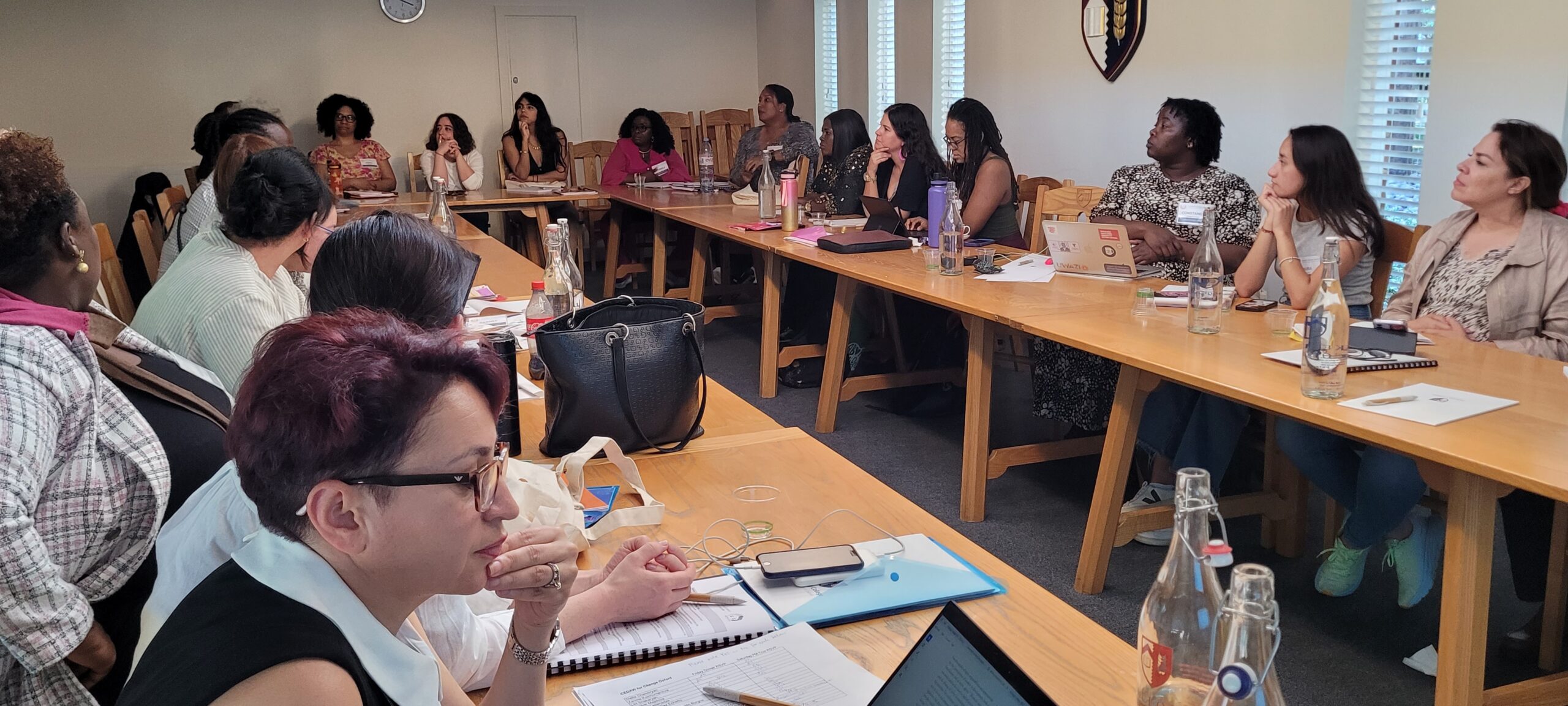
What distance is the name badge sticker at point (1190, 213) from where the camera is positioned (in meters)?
3.36

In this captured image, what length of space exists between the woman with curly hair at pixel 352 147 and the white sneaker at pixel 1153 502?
17.7 feet

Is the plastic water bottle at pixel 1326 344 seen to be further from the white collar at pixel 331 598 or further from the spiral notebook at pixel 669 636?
the white collar at pixel 331 598

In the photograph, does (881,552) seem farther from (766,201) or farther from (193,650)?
(766,201)

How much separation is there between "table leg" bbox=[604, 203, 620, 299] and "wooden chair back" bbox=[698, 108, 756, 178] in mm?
2342

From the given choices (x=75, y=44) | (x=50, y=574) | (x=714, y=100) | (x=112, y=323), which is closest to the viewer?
(x=50, y=574)

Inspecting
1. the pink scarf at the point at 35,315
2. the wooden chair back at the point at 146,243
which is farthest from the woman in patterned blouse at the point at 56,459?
the wooden chair back at the point at 146,243

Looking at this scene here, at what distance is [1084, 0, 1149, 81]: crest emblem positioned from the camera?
5.01 meters

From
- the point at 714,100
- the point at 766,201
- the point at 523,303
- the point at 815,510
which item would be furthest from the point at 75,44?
the point at 815,510

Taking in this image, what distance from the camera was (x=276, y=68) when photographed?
7.88m

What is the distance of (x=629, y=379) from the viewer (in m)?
1.85

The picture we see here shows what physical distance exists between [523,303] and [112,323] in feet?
4.87

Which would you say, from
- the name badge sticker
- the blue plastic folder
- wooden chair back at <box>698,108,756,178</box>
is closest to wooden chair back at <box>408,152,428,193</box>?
wooden chair back at <box>698,108,756,178</box>

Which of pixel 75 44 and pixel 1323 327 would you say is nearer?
pixel 1323 327

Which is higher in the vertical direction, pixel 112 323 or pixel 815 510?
pixel 112 323
